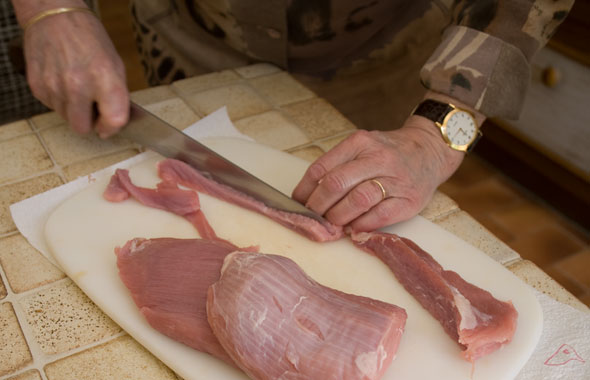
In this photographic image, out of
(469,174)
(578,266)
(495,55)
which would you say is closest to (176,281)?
(495,55)

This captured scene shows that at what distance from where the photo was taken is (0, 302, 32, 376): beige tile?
844 millimetres

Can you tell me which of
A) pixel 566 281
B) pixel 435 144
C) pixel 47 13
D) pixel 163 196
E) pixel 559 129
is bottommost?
pixel 566 281

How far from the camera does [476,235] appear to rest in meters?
1.11

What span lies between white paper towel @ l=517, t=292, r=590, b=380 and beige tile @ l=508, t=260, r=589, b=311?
3 centimetres

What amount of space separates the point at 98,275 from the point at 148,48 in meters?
0.99

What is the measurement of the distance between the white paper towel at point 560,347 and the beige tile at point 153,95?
1032 millimetres

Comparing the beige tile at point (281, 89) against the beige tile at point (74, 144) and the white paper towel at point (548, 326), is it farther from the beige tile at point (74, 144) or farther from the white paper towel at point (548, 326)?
the white paper towel at point (548, 326)

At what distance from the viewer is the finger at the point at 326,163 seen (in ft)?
3.54

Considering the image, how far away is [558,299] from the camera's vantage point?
3.26 ft

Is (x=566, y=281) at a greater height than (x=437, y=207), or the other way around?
(x=437, y=207)

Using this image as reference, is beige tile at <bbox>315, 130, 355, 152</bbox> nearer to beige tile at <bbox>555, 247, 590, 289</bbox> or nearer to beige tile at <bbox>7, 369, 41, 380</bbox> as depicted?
beige tile at <bbox>7, 369, 41, 380</bbox>

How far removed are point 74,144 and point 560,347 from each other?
3.64 feet

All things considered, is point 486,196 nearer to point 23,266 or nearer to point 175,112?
point 175,112

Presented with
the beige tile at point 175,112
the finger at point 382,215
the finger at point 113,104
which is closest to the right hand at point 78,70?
the finger at point 113,104
